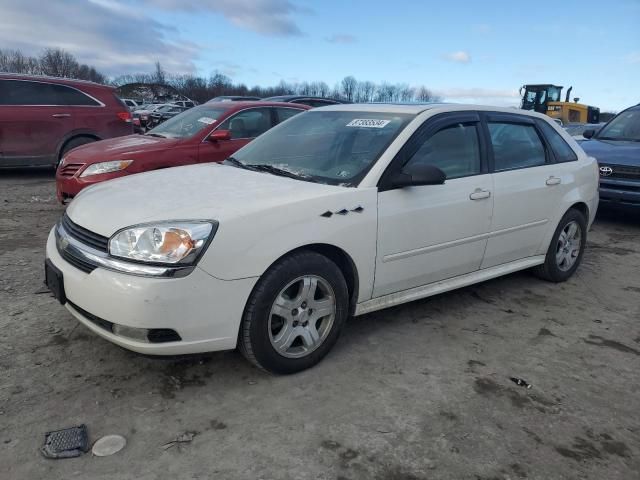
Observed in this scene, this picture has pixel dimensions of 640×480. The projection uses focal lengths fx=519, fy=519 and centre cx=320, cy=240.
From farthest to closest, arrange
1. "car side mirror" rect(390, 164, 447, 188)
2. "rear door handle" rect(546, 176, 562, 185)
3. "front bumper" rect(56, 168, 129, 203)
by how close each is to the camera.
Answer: "front bumper" rect(56, 168, 129, 203), "rear door handle" rect(546, 176, 562, 185), "car side mirror" rect(390, 164, 447, 188)

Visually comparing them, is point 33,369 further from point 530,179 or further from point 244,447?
point 530,179

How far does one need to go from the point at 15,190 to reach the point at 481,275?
723 cm

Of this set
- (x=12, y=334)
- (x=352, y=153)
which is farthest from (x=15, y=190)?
(x=352, y=153)

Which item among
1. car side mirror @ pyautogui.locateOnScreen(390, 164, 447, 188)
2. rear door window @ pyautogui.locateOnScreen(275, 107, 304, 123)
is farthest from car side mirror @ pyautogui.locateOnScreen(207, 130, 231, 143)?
car side mirror @ pyautogui.locateOnScreen(390, 164, 447, 188)

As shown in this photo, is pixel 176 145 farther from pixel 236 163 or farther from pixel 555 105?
pixel 555 105

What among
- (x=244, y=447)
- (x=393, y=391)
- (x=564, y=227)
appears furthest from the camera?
(x=564, y=227)

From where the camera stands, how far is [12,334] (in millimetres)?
3318

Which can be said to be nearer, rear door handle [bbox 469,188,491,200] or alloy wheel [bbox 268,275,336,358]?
alloy wheel [bbox 268,275,336,358]

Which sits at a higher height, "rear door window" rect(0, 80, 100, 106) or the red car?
"rear door window" rect(0, 80, 100, 106)

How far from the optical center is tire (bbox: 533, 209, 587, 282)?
4.69 m

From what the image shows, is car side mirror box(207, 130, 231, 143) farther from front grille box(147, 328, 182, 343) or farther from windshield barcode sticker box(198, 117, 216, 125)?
front grille box(147, 328, 182, 343)

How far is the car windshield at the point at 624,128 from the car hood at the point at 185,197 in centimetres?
675

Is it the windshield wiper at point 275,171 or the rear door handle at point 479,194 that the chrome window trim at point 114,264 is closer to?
the windshield wiper at point 275,171

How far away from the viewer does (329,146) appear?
3.67 meters
